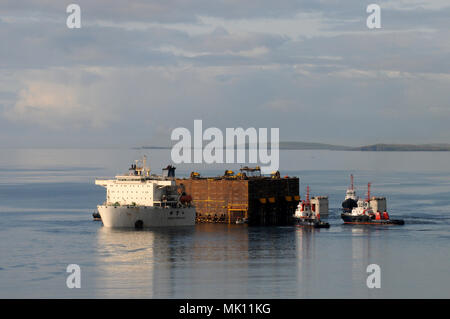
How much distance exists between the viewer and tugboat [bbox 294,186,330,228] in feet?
380

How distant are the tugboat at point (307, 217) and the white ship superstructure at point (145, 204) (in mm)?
15612

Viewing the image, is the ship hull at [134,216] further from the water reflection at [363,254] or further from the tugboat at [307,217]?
the water reflection at [363,254]

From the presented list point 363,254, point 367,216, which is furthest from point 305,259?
point 367,216

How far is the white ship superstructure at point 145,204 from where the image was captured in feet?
367

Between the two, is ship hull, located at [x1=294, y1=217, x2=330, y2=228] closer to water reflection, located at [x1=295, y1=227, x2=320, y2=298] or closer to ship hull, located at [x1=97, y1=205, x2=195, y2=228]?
water reflection, located at [x1=295, y1=227, x2=320, y2=298]

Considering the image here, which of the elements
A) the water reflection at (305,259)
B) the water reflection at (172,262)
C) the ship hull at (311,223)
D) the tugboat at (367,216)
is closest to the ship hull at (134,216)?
the water reflection at (172,262)

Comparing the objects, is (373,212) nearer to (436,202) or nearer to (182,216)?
(182,216)

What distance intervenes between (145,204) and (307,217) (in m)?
23.2

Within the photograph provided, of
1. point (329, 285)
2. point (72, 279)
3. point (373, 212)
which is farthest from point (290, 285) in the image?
point (373, 212)

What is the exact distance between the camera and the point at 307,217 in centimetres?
11788

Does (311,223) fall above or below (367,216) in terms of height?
below

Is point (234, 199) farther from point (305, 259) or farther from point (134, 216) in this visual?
point (305, 259)

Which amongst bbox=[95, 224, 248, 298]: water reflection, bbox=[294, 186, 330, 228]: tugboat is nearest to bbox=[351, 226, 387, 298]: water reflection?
bbox=[294, 186, 330, 228]: tugboat

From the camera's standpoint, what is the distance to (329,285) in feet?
226
